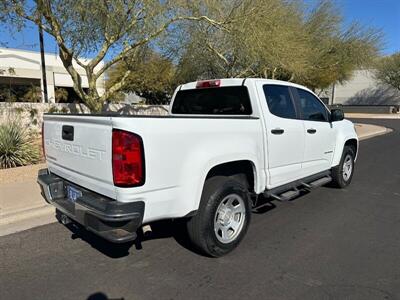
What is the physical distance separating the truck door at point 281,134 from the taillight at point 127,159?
185cm

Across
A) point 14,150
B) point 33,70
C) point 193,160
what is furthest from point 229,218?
point 33,70

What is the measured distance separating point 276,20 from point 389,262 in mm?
10071

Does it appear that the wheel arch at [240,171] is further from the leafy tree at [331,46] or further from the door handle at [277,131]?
the leafy tree at [331,46]

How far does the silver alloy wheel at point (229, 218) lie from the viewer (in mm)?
3693

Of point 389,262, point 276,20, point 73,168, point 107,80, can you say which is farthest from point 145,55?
point 107,80

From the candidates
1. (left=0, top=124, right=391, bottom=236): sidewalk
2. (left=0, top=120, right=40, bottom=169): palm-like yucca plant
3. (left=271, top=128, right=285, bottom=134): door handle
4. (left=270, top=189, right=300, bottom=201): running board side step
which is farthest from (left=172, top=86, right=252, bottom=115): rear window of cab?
(left=0, top=120, right=40, bottom=169): palm-like yucca plant

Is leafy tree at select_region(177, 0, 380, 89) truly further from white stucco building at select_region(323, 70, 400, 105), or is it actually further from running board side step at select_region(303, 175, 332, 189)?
white stucco building at select_region(323, 70, 400, 105)

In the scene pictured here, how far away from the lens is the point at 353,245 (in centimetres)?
398

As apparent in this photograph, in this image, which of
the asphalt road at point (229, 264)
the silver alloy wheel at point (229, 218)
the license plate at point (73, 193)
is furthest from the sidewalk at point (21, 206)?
the silver alloy wheel at point (229, 218)

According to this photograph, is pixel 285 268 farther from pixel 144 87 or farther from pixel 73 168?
pixel 144 87

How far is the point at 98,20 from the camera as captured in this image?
9.37 metres

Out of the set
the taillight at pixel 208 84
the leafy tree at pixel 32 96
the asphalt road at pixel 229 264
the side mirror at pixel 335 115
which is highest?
the leafy tree at pixel 32 96

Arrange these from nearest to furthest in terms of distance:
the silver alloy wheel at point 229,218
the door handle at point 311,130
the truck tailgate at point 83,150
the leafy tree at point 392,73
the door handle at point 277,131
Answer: the truck tailgate at point 83,150 → the silver alloy wheel at point 229,218 → the door handle at point 277,131 → the door handle at point 311,130 → the leafy tree at point 392,73

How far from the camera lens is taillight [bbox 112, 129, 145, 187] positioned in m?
2.76
